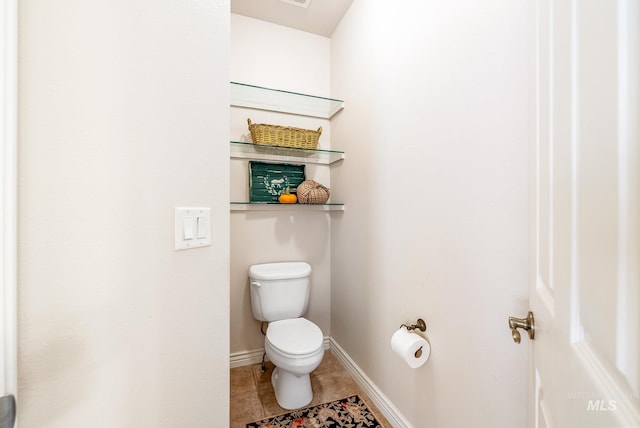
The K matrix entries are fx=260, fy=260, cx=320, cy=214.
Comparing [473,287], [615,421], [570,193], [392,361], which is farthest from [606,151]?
[392,361]

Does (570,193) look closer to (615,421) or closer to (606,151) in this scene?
(606,151)

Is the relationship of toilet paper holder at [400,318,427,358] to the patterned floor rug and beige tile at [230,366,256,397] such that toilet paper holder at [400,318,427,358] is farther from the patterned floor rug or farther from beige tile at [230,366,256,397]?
beige tile at [230,366,256,397]

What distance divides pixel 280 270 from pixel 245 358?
2.39 feet

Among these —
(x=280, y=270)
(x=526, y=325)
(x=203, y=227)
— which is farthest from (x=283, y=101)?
(x=526, y=325)

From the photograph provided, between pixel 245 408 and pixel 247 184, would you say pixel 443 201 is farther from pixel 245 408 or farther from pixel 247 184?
pixel 245 408

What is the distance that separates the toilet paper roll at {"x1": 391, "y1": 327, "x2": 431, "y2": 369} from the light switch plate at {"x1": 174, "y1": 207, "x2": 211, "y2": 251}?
923mm

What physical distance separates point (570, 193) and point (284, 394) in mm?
1679

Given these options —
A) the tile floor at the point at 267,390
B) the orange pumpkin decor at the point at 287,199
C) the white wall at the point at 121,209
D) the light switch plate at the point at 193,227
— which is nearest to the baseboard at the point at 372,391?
the tile floor at the point at 267,390

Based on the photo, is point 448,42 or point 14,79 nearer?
point 14,79

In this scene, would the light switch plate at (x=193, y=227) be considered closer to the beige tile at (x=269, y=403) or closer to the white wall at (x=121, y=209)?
the white wall at (x=121, y=209)

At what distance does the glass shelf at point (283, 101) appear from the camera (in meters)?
1.88

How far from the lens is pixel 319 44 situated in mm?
2104

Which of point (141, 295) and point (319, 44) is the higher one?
point (319, 44)

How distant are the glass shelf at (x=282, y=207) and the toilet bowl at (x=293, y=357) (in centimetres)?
81
